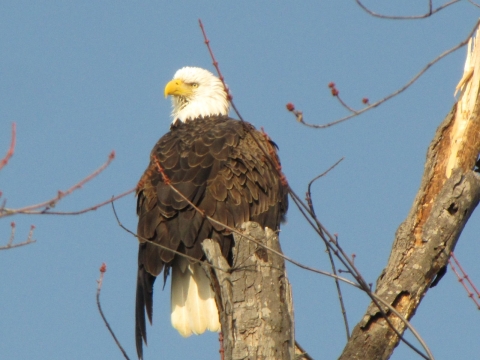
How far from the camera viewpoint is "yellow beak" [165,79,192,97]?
7.10 meters

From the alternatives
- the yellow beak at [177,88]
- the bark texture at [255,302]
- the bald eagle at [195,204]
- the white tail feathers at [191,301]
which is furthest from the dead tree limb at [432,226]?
the yellow beak at [177,88]

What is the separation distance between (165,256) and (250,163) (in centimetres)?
92

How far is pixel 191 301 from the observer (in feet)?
17.1

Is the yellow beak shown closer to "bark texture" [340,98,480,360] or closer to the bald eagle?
the bald eagle

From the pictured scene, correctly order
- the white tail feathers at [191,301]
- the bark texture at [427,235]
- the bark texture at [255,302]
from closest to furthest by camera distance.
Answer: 1. the bark texture at [255,302]
2. the bark texture at [427,235]
3. the white tail feathers at [191,301]

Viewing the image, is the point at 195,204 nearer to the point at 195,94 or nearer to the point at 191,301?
the point at 191,301

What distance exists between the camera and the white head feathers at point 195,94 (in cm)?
703

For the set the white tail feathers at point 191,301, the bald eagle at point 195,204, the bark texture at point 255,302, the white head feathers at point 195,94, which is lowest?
the bark texture at point 255,302

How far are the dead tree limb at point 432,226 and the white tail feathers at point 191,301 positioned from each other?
134 centimetres

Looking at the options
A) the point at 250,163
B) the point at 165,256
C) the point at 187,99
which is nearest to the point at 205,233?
the point at 165,256

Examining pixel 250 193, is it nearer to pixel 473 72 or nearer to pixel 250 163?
pixel 250 163

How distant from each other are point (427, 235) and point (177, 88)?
350 centimetres

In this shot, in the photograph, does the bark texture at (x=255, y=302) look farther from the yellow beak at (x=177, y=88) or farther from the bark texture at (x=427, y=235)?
the yellow beak at (x=177, y=88)

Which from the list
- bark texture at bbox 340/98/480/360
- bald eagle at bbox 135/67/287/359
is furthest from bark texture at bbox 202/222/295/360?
bald eagle at bbox 135/67/287/359
